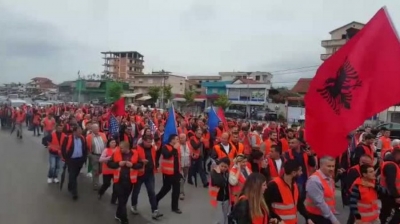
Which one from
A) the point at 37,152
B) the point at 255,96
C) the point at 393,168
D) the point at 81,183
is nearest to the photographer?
the point at 393,168

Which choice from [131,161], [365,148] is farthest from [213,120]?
[131,161]

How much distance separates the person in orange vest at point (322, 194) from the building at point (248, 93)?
169 ft

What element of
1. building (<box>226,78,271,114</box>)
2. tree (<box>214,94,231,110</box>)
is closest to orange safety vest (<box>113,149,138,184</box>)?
tree (<box>214,94,231,110</box>)

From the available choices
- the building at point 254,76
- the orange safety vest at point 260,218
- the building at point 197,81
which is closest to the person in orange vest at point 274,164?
the orange safety vest at point 260,218

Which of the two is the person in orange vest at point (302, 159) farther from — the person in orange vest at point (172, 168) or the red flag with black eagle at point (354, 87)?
the red flag with black eagle at point (354, 87)

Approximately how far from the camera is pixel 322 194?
441 centimetres

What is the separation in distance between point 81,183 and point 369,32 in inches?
322

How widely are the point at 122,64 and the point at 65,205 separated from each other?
104 m

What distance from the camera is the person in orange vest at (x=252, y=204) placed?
3.92 meters

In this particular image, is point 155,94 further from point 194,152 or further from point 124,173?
point 124,173

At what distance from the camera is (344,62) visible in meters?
4.39

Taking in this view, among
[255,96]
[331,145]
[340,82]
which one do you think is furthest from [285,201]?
[255,96]

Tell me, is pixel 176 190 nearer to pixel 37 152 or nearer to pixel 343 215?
pixel 343 215

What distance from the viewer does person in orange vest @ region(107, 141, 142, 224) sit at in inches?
276
